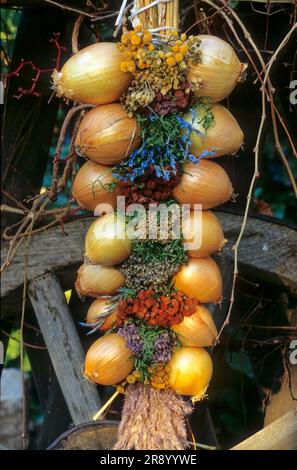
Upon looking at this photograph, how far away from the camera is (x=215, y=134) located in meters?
1.58

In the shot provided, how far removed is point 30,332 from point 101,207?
104 cm

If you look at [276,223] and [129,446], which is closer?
[129,446]

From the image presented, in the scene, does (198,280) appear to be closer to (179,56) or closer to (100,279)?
(100,279)

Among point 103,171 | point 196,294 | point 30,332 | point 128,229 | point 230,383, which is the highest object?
point 103,171

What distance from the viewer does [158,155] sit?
1580 millimetres

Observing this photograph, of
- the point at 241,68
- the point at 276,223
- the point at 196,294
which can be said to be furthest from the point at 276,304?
the point at 241,68

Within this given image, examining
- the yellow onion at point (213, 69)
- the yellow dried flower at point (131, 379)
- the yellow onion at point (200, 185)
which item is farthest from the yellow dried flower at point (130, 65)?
the yellow dried flower at point (131, 379)

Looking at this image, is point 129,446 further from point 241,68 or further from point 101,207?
point 241,68

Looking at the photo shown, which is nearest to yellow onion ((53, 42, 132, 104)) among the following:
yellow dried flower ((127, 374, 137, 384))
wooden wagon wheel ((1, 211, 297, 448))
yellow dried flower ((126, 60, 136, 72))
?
yellow dried flower ((126, 60, 136, 72))

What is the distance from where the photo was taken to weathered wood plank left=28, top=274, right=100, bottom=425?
6.68ft

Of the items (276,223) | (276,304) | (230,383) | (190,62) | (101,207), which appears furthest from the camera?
(230,383)

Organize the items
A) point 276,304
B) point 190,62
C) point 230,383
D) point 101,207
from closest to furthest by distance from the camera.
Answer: point 190,62, point 101,207, point 276,304, point 230,383

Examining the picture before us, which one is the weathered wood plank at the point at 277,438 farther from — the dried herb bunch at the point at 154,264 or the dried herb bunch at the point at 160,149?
the dried herb bunch at the point at 160,149

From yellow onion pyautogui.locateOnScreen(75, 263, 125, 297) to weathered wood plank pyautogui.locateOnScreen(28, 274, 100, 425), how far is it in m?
0.45
